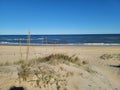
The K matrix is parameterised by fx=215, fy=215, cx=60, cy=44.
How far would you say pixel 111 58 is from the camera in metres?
16.4

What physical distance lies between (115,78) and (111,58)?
5166mm

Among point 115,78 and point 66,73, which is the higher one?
point 66,73

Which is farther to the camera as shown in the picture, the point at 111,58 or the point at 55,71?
the point at 111,58

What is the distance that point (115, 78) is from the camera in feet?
37.4

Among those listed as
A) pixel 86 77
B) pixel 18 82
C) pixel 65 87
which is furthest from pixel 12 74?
pixel 86 77

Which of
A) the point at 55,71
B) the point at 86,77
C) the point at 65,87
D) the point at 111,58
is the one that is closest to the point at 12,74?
the point at 55,71

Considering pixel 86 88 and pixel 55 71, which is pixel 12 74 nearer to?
pixel 55 71

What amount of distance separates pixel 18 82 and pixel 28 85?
42cm

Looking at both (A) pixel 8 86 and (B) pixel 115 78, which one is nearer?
(A) pixel 8 86

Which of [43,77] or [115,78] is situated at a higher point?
[43,77]

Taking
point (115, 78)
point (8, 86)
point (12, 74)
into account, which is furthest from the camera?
point (115, 78)

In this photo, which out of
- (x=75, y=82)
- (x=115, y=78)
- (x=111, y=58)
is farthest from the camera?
(x=111, y=58)

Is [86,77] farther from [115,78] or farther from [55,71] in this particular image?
[115,78]

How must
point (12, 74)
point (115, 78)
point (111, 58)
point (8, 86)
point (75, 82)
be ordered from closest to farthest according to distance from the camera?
point (8, 86) → point (75, 82) → point (12, 74) → point (115, 78) → point (111, 58)
